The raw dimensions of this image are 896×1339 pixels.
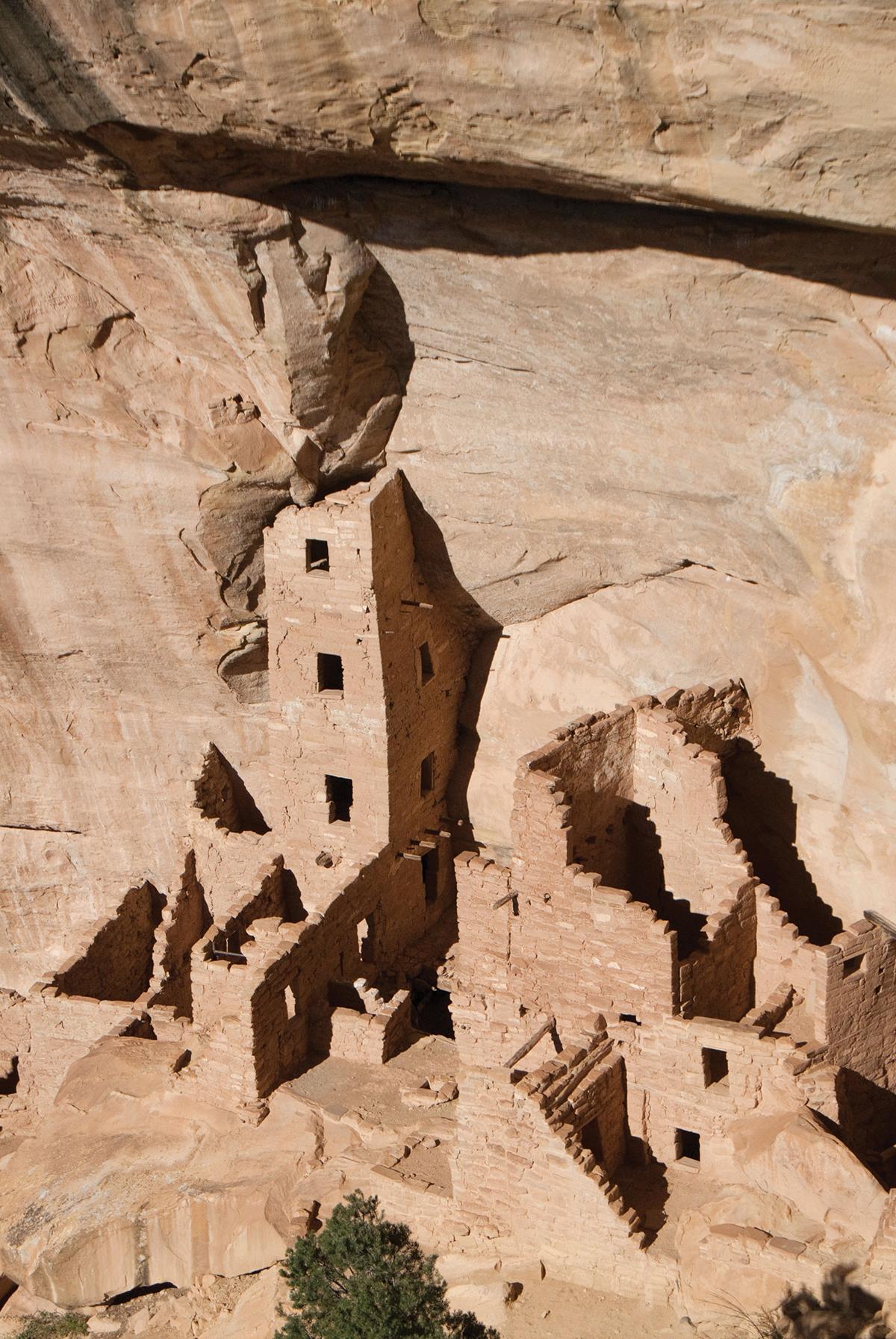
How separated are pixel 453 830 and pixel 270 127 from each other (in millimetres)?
8567

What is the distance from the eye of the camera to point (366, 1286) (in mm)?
12438

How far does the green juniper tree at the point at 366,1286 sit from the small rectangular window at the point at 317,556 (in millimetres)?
5379

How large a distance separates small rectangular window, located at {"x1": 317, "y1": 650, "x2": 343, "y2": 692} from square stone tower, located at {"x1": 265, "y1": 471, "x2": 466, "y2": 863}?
18 mm

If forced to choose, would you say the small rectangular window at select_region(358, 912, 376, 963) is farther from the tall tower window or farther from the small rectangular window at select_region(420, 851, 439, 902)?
the tall tower window

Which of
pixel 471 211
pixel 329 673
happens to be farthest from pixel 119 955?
pixel 471 211

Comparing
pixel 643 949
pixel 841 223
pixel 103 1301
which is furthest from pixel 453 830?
pixel 841 223

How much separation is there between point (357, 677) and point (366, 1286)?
536 cm

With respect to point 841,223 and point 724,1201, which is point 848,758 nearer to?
point 724,1201

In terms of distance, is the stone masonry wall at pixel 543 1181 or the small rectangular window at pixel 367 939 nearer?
the stone masonry wall at pixel 543 1181

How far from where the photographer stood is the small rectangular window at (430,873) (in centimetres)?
1703

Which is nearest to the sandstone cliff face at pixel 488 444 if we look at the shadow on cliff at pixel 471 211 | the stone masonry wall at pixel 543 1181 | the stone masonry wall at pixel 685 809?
the shadow on cliff at pixel 471 211

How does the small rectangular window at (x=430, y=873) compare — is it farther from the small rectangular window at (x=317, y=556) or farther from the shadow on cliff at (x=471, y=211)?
the shadow on cliff at (x=471, y=211)

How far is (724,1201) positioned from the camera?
12.4m

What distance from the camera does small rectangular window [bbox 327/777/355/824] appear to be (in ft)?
53.6
